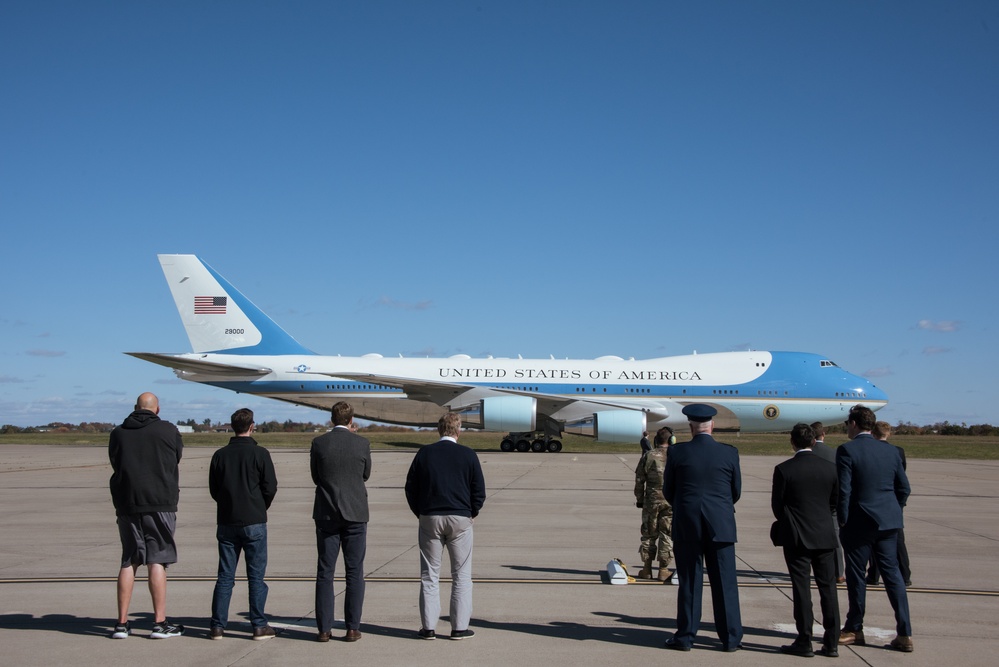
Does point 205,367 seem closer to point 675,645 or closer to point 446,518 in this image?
point 446,518

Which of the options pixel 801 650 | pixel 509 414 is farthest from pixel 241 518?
pixel 509 414

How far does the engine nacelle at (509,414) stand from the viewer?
30.2 m

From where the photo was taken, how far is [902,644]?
224 inches

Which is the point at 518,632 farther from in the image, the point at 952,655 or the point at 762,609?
the point at 952,655

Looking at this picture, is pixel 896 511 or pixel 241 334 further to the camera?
pixel 241 334

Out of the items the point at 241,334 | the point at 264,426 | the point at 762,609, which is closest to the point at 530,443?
the point at 241,334

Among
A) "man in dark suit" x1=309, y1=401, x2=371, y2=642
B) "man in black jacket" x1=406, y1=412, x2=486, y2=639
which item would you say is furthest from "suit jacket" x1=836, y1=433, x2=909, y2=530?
"man in dark suit" x1=309, y1=401, x2=371, y2=642

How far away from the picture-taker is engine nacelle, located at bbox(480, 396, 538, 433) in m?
30.2

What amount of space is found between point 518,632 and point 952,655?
9.45 ft

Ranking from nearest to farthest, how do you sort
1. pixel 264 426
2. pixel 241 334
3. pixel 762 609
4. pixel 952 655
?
pixel 952 655
pixel 762 609
pixel 241 334
pixel 264 426

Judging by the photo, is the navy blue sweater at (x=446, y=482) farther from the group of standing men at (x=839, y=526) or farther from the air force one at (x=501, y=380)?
the air force one at (x=501, y=380)

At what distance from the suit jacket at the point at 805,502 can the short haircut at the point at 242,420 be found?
12.8 feet

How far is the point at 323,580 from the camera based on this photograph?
597 cm

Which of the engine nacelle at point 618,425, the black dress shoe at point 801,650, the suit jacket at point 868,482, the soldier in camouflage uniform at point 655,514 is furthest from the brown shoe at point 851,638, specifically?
the engine nacelle at point 618,425
